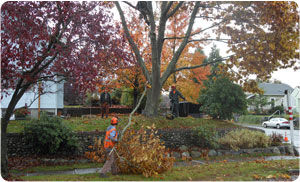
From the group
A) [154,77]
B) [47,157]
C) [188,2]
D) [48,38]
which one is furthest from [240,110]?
[48,38]

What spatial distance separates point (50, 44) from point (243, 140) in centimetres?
940

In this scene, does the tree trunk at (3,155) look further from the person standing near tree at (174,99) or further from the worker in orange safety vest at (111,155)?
the person standing near tree at (174,99)

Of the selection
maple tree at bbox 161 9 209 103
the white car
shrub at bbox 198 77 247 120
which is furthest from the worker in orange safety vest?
the white car

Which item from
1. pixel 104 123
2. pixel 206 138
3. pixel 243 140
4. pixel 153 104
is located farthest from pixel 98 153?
pixel 243 140

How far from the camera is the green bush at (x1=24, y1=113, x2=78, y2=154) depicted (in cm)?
906

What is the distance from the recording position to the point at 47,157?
927 cm

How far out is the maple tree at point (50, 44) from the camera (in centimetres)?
618

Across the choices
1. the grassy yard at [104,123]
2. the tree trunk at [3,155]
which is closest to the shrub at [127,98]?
the grassy yard at [104,123]

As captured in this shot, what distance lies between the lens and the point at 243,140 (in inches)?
479

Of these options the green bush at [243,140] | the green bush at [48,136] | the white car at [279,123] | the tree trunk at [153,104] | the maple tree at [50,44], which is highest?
the maple tree at [50,44]

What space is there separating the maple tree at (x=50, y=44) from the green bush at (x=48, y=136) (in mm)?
1925

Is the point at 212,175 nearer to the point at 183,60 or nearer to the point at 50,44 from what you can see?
the point at 50,44

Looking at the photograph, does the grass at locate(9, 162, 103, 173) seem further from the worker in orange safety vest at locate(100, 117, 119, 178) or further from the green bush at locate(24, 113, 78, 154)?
the worker in orange safety vest at locate(100, 117, 119, 178)

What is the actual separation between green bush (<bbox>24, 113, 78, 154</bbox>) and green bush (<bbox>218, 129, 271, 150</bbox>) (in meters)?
6.78
